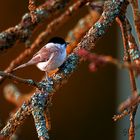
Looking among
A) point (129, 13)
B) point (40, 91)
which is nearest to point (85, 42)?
point (40, 91)

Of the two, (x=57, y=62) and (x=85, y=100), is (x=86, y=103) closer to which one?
(x=85, y=100)

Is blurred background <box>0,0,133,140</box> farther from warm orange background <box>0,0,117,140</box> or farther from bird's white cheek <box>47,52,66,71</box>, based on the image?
bird's white cheek <box>47,52,66,71</box>

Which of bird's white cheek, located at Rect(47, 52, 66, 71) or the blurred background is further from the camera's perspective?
the blurred background

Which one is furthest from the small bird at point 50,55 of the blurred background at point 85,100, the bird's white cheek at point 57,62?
the blurred background at point 85,100

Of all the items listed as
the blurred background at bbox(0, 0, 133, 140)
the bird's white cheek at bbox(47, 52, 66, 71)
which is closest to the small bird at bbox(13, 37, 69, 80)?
the bird's white cheek at bbox(47, 52, 66, 71)

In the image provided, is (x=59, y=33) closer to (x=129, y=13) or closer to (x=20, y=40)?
(x=129, y=13)

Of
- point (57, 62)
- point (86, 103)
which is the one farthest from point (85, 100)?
point (57, 62)

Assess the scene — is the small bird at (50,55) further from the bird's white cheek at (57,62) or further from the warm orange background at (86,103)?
the warm orange background at (86,103)
